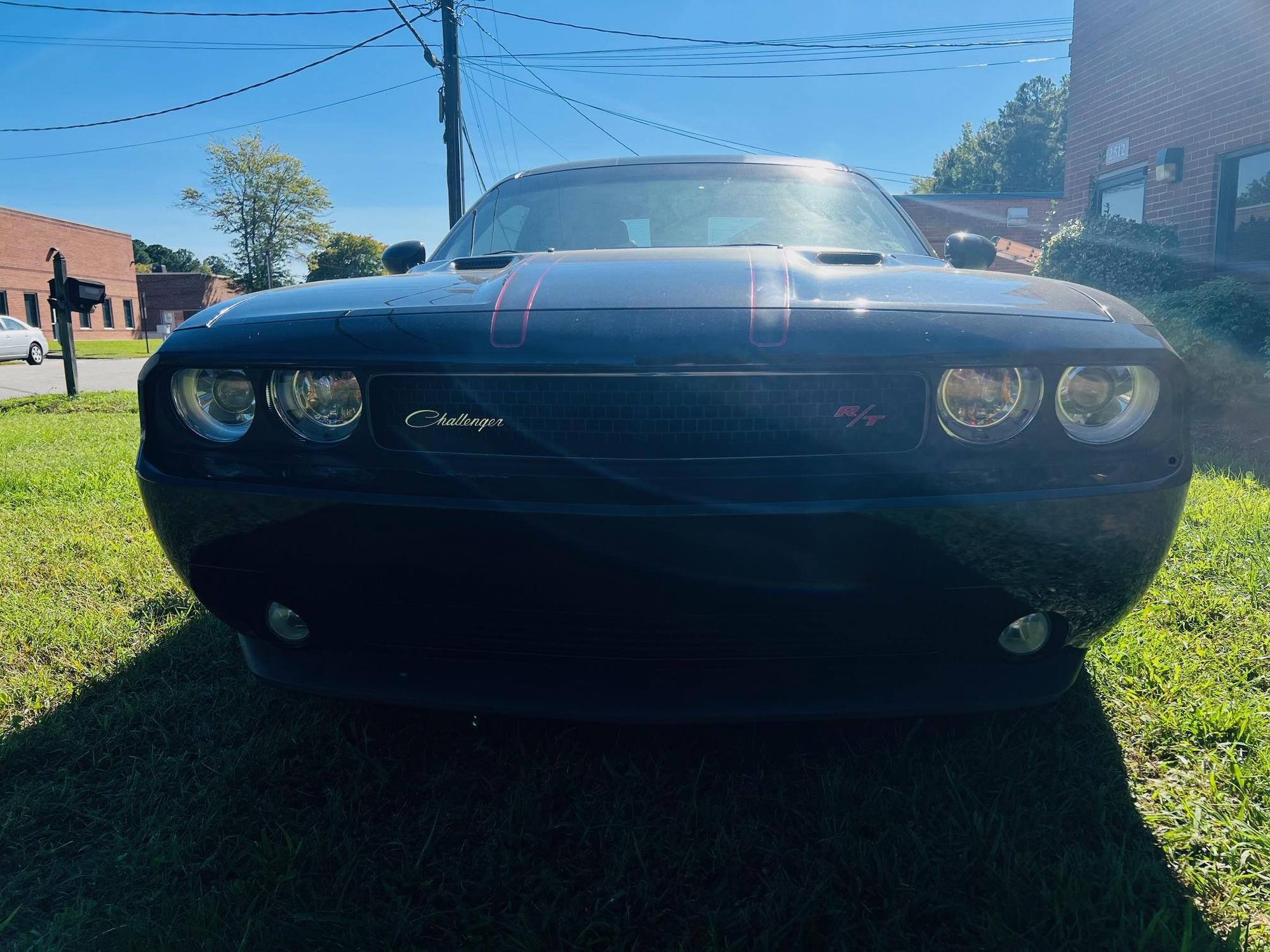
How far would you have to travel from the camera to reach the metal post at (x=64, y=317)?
33.9 ft

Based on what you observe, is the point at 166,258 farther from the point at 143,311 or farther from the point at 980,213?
the point at 980,213

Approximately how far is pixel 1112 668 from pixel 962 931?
1186mm

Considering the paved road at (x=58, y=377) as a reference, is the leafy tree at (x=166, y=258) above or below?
above

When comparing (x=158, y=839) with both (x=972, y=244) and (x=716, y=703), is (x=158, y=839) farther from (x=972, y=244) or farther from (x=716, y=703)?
(x=972, y=244)

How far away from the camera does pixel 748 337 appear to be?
1.39 metres

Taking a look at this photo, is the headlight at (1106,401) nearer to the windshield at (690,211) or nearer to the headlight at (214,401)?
the windshield at (690,211)

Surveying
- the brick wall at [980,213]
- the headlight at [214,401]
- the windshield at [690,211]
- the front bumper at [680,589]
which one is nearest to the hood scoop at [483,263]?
the windshield at [690,211]

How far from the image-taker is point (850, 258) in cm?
200

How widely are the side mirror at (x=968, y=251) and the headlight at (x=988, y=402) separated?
4.36 ft

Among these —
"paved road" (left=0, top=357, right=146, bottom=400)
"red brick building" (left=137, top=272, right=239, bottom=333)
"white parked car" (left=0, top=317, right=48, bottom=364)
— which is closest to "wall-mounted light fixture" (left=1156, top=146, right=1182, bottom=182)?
"paved road" (left=0, top=357, right=146, bottom=400)

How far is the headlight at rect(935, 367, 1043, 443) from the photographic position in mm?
1426

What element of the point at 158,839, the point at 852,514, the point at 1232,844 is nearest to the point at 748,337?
the point at 852,514

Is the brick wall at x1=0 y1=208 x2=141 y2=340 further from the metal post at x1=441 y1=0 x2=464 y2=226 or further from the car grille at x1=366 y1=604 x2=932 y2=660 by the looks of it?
the car grille at x1=366 y1=604 x2=932 y2=660

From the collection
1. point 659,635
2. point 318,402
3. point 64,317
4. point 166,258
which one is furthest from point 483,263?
point 166,258
